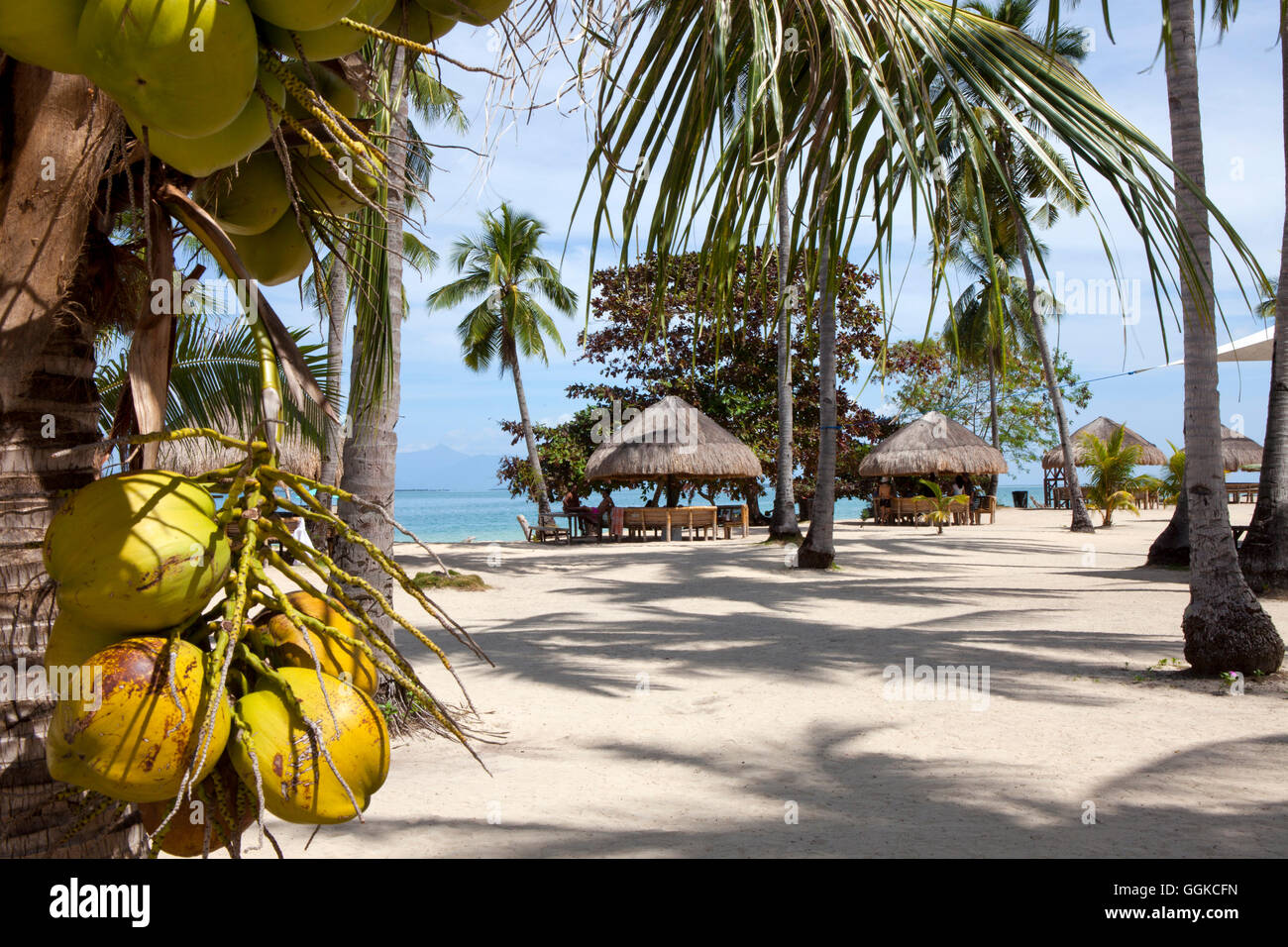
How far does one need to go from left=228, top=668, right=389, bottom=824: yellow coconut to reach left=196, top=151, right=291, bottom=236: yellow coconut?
1.56ft

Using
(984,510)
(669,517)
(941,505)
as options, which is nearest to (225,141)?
(669,517)

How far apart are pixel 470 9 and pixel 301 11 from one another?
0.30 m

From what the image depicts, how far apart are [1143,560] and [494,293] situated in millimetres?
20601

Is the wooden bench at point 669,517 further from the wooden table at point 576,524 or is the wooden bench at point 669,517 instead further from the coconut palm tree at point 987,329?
the coconut palm tree at point 987,329

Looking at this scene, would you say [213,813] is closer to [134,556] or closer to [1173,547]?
[134,556]

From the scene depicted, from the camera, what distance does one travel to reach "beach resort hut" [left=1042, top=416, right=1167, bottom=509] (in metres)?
41.5

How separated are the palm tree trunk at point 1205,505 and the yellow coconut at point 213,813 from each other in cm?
823

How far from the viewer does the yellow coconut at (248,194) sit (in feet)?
3.05

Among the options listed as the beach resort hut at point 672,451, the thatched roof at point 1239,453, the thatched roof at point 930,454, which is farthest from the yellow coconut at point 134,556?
the thatched roof at point 1239,453

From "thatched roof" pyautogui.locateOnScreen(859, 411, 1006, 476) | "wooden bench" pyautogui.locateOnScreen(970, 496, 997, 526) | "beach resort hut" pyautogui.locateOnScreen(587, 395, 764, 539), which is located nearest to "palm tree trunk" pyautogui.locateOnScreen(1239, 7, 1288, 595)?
"beach resort hut" pyautogui.locateOnScreen(587, 395, 764, 539)

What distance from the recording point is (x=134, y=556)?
0.68m
